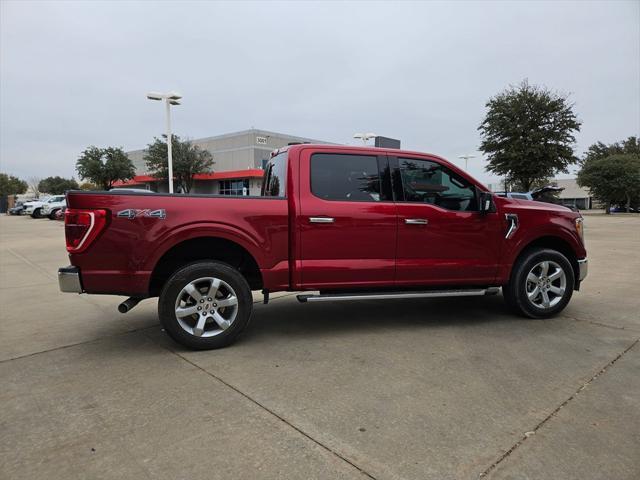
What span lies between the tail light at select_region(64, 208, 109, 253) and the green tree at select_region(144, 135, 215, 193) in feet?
147

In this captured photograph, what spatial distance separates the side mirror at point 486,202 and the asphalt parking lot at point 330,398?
130 centimetres

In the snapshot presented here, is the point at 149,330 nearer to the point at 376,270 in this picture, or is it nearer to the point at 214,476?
the point at 376,270

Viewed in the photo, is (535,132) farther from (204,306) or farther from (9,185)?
(9,185)

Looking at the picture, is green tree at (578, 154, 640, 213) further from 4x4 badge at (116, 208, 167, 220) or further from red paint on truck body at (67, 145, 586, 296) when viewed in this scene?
4x4 badge at (116, 208, 167, 220)

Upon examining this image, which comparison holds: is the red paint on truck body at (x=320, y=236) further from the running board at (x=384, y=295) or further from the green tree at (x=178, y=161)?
the green tree at (x=178, y=161)

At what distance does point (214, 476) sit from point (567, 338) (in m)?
3.80

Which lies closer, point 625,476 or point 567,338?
point 625,476

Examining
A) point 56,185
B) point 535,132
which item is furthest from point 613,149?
point 56,185

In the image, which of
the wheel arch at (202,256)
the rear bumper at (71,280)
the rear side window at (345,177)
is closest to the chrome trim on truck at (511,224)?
the rear side window at (345,177)

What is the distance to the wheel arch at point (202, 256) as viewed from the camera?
4.44 metres

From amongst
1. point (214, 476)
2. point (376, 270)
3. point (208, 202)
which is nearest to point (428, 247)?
point (376, 270)

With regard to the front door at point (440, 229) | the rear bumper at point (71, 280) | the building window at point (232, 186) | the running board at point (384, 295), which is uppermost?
the building window at point (232, 186)

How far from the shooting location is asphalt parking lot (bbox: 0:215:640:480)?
99.3 inches

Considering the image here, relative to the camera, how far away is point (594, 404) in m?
3.18
